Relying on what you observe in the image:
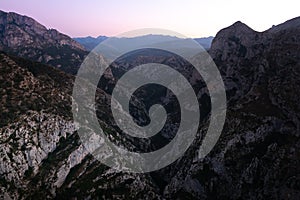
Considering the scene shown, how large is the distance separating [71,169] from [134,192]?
95.0ft

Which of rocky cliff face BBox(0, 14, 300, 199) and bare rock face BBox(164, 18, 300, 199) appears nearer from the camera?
bare rock face BBox(164, 18, 300, 199)

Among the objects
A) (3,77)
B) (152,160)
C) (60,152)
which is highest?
(3,77)

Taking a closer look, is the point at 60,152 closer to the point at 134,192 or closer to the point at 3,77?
the point at 134,192

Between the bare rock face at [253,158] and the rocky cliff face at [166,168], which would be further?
the rocky cliff face at [166,168]

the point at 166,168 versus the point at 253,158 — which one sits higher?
the point at 253,158

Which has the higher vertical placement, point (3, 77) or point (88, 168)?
point (3, 77)

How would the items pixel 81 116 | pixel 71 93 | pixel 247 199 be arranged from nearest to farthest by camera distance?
1. pixel 247 199
2. pixel 81 116
3. pixel 71 93

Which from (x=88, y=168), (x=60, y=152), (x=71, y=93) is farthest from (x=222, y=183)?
(x=71, y=93)

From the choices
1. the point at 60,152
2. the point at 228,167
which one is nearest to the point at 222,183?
the point at 228,167

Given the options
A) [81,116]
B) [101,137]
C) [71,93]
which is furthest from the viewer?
[71,93]

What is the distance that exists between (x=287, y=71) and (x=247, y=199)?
3089 inches

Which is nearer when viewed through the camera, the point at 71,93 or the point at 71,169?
the point at 71,169

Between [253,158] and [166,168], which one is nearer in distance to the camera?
[253,158]

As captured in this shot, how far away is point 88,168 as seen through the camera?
477ft
